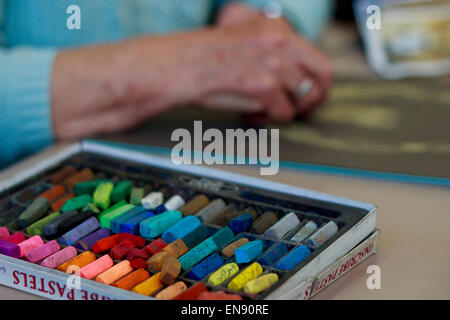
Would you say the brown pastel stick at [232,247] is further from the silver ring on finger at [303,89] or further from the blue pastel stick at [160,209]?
the silver ring on finger at [303,89]

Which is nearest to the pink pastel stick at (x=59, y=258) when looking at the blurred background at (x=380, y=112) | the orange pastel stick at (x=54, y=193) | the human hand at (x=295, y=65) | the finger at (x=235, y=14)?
the orange pastel stick at (x=54, y=193)

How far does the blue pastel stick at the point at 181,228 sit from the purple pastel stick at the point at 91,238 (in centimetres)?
5

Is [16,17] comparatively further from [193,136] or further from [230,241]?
[230,241]

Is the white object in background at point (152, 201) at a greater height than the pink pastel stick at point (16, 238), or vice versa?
the white object in background at point (152, 201)

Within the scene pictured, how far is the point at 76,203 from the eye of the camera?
53 centimetres

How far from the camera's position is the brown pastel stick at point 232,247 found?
458 millimetres

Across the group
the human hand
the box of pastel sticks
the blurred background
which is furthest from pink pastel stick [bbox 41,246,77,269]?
the human hand

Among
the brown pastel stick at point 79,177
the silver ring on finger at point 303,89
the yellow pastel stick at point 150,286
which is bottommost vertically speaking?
the yellow pastel stick at point 150,286

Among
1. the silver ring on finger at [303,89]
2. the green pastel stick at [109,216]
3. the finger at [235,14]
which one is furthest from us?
the finger at [235,14]

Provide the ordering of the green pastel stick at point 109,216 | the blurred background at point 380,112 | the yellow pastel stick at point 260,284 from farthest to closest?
the blurred background at point 380,112 < the green pastel stick at point 109,216 < the yellow pastel stick at point 260,284

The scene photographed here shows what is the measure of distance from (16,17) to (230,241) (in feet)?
1.73

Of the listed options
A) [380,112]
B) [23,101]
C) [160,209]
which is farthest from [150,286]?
[380,112]

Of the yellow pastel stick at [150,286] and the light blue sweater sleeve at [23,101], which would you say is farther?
the light blue sweater sleeve at [23,101]

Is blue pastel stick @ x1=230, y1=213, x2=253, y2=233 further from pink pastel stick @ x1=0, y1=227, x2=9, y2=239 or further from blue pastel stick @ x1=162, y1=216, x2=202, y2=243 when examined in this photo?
pink pastel stick @ x1=0, y1=227, x2=9, y2=239
